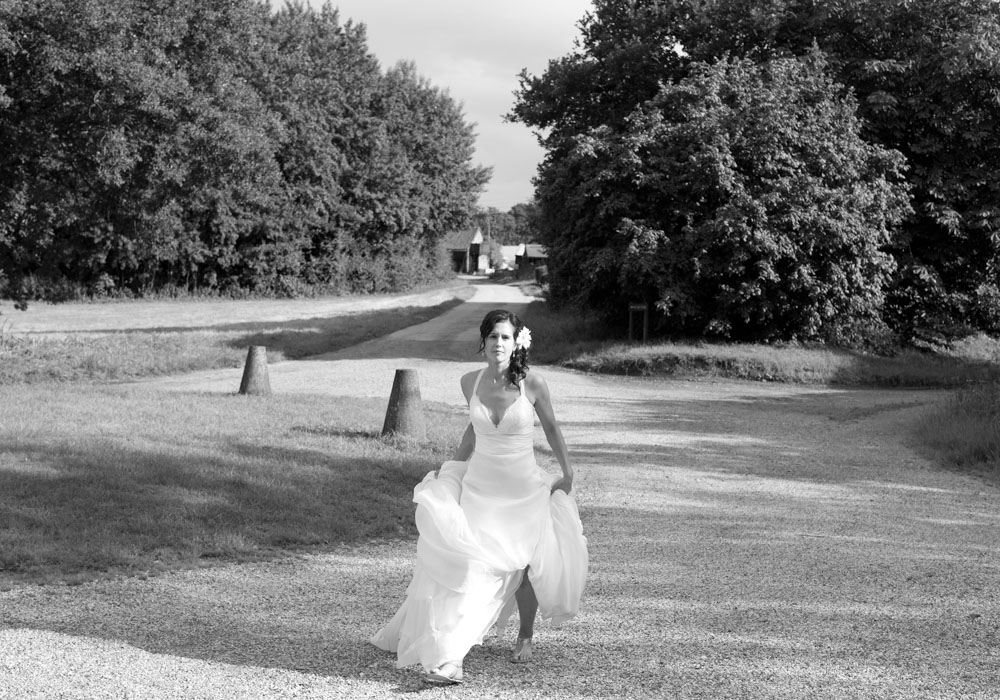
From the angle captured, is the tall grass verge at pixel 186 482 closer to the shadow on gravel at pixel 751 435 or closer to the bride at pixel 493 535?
the shadow on gravel at pixel 751 435

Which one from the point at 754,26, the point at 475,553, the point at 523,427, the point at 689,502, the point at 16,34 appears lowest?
the point at 689,502

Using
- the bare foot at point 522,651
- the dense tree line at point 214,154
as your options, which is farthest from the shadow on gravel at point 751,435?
the dense tree line at point 214,154

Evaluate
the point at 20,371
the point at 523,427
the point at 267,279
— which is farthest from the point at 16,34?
the point at 267,279

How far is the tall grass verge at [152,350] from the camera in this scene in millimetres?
19500

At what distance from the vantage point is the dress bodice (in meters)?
4.98

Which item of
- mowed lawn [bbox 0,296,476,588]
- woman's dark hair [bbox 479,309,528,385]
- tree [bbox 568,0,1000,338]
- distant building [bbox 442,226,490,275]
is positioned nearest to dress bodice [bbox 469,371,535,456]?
woman's dark hair [bbox 479,309,528,385]

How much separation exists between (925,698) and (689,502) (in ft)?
16.7

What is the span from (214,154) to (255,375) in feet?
39.7

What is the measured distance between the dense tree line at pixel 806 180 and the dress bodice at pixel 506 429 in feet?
59.8

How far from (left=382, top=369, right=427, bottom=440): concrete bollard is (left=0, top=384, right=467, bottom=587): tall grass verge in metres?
0.30

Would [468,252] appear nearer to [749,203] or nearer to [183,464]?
[749,203]

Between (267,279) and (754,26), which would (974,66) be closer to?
(754,26)

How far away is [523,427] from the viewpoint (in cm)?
501

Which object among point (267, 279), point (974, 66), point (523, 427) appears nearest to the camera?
point (523, 427)
